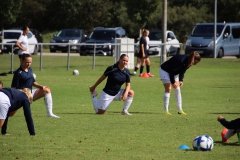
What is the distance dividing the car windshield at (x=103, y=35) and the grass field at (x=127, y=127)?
18759mm

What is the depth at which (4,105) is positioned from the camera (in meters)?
11.2

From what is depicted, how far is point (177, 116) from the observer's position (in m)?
15.5

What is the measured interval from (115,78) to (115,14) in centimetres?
4641

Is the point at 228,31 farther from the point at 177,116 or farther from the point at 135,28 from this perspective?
the point at 177,116

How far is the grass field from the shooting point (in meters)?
10.2

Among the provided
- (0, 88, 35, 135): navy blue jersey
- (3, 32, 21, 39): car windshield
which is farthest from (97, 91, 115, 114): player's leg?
(3, 32, 21, 39): car windshield

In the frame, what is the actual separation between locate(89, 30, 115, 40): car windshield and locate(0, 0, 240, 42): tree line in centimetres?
964

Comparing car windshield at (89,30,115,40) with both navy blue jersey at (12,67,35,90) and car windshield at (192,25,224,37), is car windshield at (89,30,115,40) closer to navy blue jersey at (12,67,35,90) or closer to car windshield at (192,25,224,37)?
car windshield at (192,25,224,37)

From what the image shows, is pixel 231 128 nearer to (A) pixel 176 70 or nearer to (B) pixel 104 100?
(A) pixel 176 70

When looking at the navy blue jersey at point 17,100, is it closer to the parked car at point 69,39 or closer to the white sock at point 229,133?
the white sock at point 229,133

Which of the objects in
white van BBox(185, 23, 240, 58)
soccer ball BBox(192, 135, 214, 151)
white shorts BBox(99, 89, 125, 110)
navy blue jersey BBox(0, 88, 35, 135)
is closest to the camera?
soccer ball BBox(192, 135, 214, 151)

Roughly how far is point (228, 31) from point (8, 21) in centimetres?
2267

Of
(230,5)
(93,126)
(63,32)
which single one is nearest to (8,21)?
(63,32)

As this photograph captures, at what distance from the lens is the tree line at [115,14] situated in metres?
55.2
